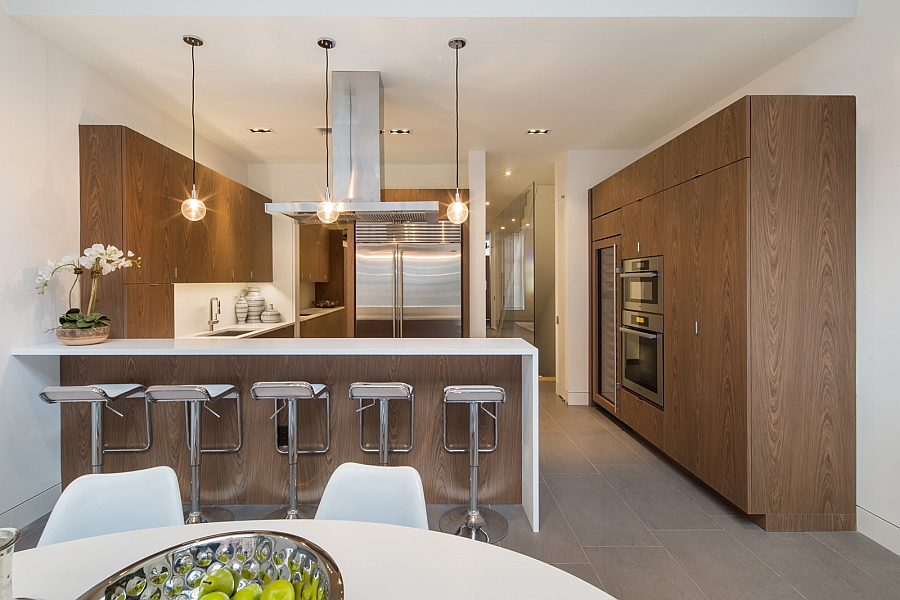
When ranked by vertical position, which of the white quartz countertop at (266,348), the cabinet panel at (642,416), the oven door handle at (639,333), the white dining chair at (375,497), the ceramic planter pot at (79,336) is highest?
the ceramic planter pot at (79,336)

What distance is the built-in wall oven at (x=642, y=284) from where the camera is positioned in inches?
150

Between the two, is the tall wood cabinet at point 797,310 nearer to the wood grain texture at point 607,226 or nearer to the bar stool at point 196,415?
the wood grain texture at point 607,226

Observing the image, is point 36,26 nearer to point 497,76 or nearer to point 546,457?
point 497,76

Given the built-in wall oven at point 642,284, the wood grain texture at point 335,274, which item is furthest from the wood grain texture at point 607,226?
the wood grain texture at point 335,274

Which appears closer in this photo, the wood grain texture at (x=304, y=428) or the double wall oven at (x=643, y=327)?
the wood grain texture at (x=304, y=428)

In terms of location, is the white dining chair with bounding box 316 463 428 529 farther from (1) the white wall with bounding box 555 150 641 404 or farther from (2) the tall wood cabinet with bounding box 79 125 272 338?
(1) the white wall with bounding box 555 150 641 404

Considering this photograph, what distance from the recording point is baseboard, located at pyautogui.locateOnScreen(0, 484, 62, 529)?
8.86 ft

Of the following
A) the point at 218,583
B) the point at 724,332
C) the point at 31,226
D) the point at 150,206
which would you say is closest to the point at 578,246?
the point at 724,332

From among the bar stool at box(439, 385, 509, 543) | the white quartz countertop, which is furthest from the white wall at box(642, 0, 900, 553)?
the bar stool at box(439, 385, 509, 543)

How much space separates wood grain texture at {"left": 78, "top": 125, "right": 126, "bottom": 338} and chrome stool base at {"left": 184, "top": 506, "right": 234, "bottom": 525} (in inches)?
61.9

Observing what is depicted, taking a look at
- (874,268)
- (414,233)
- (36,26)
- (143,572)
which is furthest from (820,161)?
(36,26)

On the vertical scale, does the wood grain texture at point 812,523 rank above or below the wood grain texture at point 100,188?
below

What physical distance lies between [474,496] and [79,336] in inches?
97.3

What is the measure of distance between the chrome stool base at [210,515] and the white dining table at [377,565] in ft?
5.55
